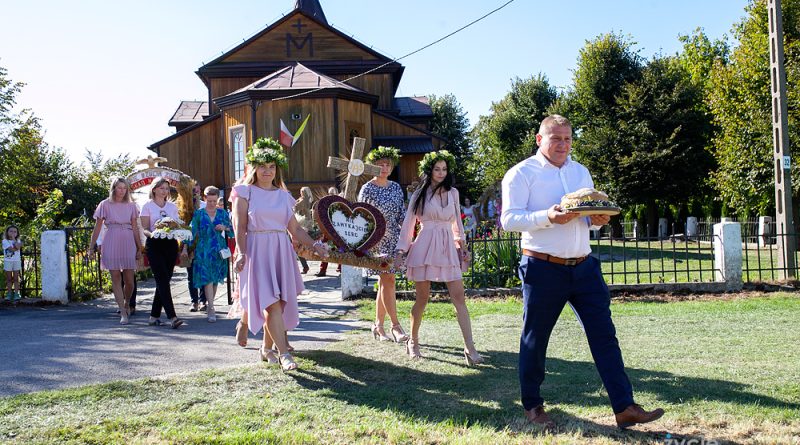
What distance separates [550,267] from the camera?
4.11 metres

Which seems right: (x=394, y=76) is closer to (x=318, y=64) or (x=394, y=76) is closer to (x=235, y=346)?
(x=318, y=64)

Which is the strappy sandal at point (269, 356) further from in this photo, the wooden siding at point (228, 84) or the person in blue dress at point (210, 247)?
the wooden siding at point (228, 84)

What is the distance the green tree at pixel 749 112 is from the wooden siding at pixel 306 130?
17558mm

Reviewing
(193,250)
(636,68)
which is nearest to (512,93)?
(636,68)

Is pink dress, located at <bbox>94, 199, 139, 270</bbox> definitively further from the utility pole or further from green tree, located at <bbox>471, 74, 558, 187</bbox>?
green tree, located at <bbox>471, 74, 558, 187</bbox>

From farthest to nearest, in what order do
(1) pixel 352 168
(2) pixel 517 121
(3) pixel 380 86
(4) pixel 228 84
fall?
(2) pixel 517 121 → (3) pixel 380 86 → (4) pixel 228 84 → (1) pixel 352 168

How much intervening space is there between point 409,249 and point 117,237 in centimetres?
450

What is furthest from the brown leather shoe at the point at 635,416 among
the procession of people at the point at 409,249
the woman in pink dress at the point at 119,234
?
the woman in pink dress at the point at 119,234

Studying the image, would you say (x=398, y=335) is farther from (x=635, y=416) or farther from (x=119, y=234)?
(x=119, y=234)

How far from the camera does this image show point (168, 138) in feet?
97.4

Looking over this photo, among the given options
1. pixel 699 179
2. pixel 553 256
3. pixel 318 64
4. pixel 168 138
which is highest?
pixel 318 64

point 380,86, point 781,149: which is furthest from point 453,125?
point 781,149

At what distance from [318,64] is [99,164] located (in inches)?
954

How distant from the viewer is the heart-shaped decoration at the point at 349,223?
657 centimetres
